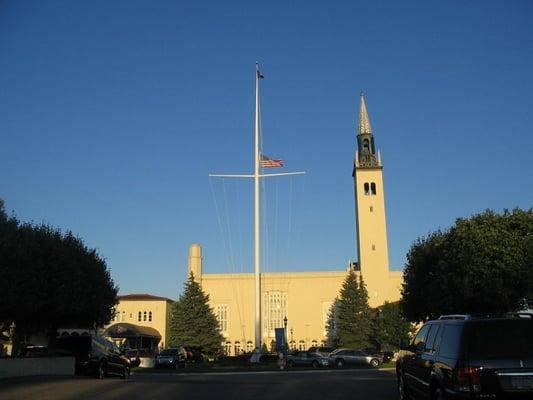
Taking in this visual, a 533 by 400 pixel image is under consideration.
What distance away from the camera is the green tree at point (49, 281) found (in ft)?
87.5

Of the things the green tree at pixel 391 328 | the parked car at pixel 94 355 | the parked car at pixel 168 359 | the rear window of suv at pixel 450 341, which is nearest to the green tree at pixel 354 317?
the green tree at pixel 391 328

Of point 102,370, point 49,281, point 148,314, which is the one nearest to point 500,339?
point 102,370

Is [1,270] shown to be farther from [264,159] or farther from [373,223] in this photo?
[373,223]

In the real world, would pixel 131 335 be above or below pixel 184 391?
above

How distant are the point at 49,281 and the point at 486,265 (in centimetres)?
2430

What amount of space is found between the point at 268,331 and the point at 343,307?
20738mm

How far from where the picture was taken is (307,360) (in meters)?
49.7

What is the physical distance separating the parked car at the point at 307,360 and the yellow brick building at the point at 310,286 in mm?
50794

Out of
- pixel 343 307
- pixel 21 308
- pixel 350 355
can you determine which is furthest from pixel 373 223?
pixel 21 308

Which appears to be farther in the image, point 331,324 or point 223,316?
point 223,316

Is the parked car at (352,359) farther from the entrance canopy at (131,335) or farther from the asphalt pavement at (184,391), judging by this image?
Result: the entrance canopy at (131,335)

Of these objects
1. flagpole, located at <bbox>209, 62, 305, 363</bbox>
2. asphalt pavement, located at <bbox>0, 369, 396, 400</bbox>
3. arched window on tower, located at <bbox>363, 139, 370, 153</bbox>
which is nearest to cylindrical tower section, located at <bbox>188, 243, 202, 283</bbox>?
arched window on tower, located at <bbox>363, 139, 370, 153</bbox>

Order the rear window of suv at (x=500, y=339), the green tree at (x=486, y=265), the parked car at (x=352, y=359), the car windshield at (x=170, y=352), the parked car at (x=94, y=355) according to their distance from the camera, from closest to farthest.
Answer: the rear window of suv at (x=500, y=339) → the parked car at (x=94, y=355) → the green tree at (x=486, y=265) → the car windshield at (x=170, y=352) → the parked car at (x=352, y=359)

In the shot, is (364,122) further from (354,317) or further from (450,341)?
(450,341)
